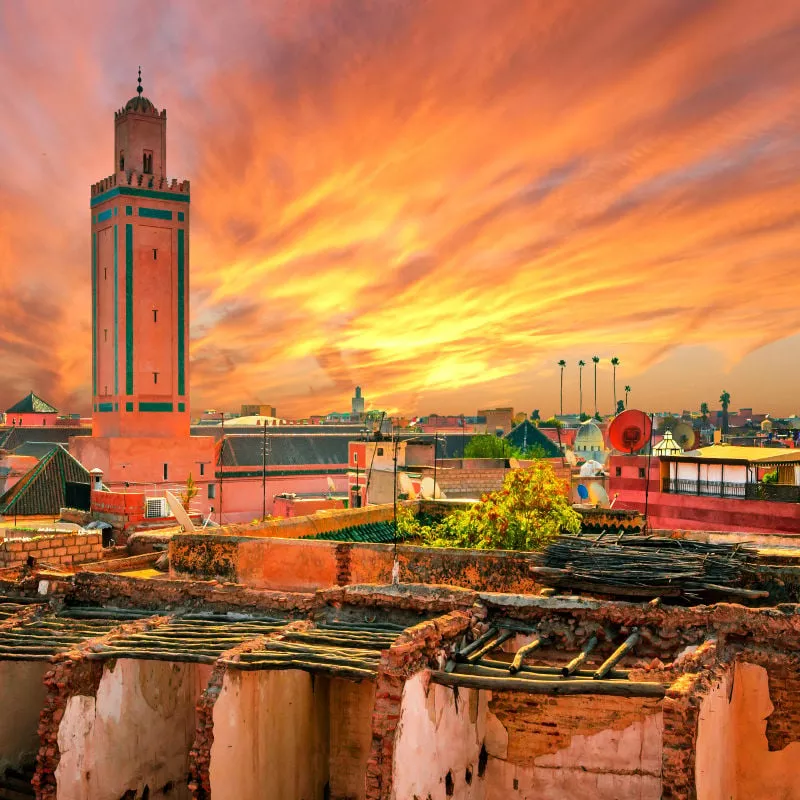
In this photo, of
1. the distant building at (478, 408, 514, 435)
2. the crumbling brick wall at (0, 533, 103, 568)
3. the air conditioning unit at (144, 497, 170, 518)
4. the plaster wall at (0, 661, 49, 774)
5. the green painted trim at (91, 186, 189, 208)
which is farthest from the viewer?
the distant building at (478, 408, 514, 435)

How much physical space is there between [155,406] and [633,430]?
32.7m

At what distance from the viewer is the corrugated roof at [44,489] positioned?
3322 centimetres

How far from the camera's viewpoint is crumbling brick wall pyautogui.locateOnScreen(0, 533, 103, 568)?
14.9 meters

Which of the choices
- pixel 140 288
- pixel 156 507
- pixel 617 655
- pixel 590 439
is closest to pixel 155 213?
pixel 140 288

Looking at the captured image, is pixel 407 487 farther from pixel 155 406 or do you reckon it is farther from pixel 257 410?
pixel 257 410

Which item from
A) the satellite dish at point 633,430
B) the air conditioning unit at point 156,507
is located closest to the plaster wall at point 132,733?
the satellite dish at point 633,430

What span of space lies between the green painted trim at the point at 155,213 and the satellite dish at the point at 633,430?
3291cm

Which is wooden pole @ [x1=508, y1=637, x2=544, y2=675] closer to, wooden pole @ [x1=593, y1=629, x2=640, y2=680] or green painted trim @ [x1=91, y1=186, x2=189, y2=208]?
wooden pole @ [x1=593, y1=629, x2=640, y2=680]

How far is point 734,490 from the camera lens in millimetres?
26438

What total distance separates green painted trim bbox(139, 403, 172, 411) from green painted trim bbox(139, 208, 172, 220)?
10.6 metres

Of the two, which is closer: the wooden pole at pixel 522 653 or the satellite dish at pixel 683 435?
the wooden pole at pixel 522 653

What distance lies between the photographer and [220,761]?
7781mm

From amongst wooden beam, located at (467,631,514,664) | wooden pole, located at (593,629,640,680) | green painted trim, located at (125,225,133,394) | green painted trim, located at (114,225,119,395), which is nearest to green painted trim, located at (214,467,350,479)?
green painted trim, located at (114,225,119,395)

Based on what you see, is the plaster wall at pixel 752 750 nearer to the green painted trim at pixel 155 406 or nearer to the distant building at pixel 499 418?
the green painted trim at pixel 155 406
